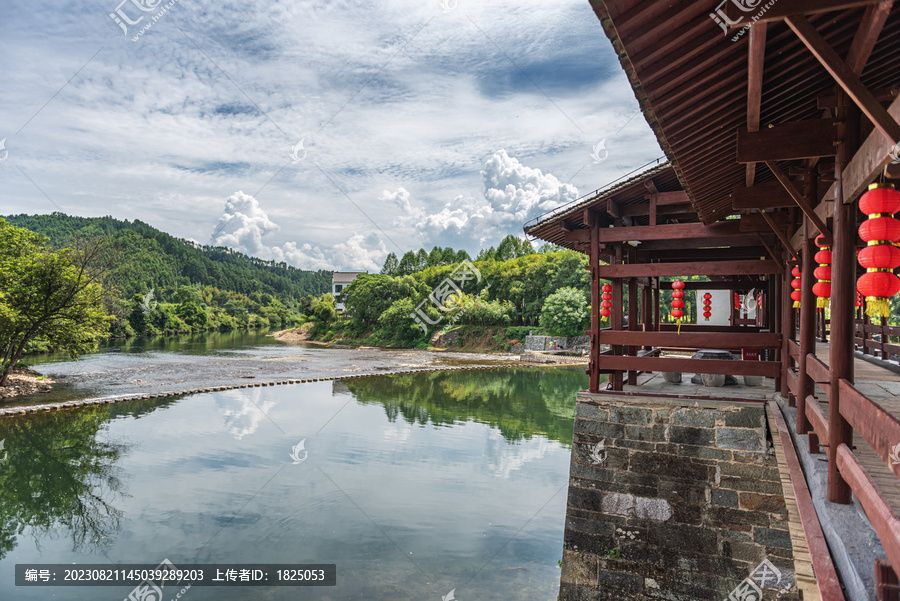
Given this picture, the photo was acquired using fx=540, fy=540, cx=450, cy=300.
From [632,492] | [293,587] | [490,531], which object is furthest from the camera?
[490,531]

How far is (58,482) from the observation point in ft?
29.6

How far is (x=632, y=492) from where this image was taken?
17.2ft

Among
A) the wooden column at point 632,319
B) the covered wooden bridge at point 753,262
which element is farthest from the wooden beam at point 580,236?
the wooden column at point 632,319

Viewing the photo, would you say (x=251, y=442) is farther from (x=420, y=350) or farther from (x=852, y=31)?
(x=420, y=350)

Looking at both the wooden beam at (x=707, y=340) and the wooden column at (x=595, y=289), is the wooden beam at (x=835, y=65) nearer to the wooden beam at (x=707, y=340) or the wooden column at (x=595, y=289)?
the wooden beam at (x=707, y=340)

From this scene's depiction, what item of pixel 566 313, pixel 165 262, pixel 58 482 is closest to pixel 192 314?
pixel 165 262

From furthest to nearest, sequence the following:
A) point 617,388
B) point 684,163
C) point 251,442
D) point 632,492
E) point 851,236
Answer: point 251,442, point 617,388, point 632,492, point 684,163, point 851,236

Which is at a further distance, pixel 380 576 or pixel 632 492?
pixel 380 576

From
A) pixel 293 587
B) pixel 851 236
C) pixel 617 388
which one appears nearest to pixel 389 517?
pixel 293 587

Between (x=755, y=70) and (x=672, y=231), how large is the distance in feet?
13.0

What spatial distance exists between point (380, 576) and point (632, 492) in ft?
9.80

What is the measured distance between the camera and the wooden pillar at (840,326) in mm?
2424

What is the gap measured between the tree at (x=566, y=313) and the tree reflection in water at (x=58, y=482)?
22.2m

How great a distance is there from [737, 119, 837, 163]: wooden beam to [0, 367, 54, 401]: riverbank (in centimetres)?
1869
